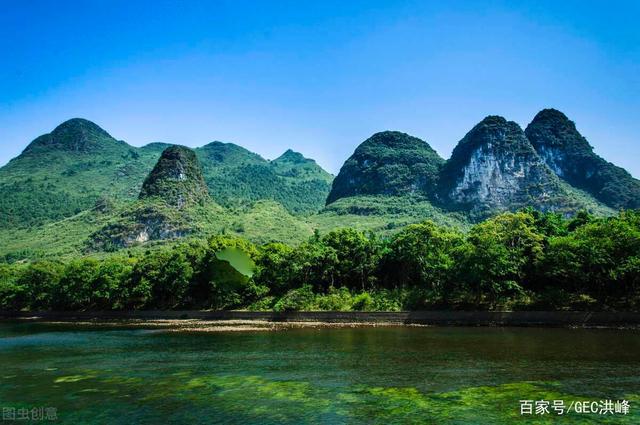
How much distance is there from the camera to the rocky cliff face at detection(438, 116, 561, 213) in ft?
608

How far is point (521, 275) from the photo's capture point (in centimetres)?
5262

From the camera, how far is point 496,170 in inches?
7426

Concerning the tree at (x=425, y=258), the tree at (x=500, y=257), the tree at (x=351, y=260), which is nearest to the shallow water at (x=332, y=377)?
the tree at (x=500, y=257)

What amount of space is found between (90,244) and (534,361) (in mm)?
148272

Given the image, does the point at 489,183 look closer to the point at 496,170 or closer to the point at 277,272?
the point at 496,170

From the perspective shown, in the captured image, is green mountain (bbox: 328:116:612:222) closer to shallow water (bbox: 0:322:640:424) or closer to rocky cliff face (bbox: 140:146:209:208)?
rocky cliff face (bbox: 140:146:209:208)

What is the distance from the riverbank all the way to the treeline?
2058mm

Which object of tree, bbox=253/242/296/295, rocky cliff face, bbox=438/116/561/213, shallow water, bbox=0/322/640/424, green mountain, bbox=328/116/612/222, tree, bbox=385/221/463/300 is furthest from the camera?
rocky cliff face, bbox=438/116/561/213

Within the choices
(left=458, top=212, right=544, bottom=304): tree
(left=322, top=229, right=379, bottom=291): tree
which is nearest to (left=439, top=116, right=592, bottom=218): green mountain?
(left=322, top=229, right=379, bottom=291): tree

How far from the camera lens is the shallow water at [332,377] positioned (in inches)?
826

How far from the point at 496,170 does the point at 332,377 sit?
17591 cm

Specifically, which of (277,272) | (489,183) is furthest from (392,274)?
(489,183)

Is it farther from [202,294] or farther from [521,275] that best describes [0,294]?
[521,275]

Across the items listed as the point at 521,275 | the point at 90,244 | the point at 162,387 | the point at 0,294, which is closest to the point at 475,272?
the point at 521,275
